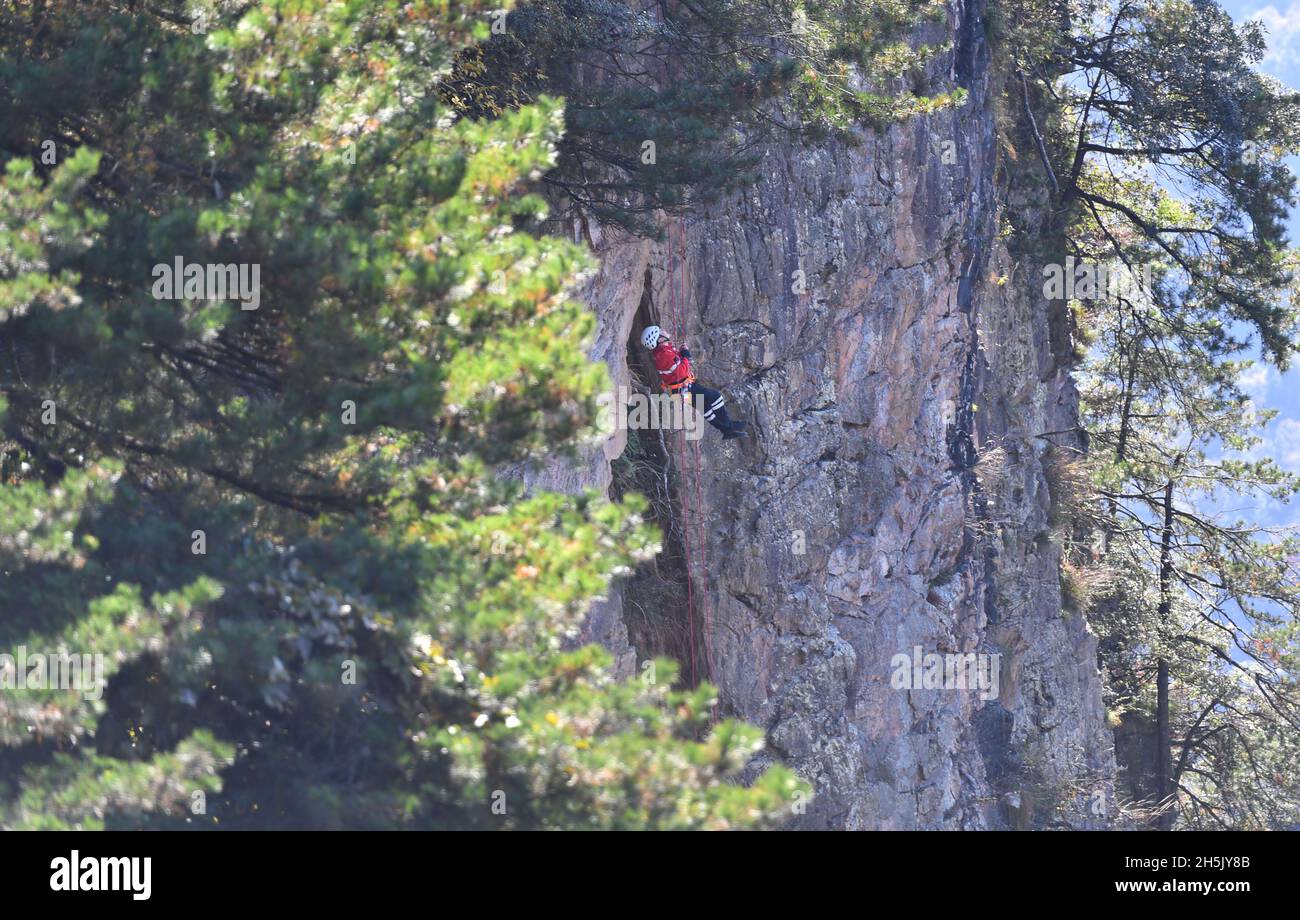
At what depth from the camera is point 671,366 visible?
517 inches

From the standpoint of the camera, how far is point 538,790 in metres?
5.65

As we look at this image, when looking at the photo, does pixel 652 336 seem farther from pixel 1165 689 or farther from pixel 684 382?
pixel 1165 689

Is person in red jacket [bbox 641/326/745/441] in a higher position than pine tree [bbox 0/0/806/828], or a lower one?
higher

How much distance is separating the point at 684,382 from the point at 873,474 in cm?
399

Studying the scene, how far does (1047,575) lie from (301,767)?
53.6ft

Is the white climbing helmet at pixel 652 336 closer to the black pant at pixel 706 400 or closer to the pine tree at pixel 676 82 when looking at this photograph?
the black pant at pixel 706 400

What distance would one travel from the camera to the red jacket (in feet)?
42.7

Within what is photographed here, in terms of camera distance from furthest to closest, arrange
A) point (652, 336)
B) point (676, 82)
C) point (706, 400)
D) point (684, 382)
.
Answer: point (706, 400) < point (684, 382) < point (652, 336) < point (676, 82)

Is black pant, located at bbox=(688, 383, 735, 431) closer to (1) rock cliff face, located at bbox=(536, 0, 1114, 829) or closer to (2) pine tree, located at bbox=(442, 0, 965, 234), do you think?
(1) rock cliff face, located at bbox=(536, 0, 1114, 829)

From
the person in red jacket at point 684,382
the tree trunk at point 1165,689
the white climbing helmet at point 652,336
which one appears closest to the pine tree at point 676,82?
the white climbing helmet at point 652,336

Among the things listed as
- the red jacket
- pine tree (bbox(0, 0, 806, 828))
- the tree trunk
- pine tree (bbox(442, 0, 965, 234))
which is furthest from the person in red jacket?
the tree trunk

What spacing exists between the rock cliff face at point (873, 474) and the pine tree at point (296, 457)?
541 cm

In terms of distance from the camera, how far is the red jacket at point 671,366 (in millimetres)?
13000

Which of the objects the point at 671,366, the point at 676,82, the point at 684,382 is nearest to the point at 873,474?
the point at 684,382
